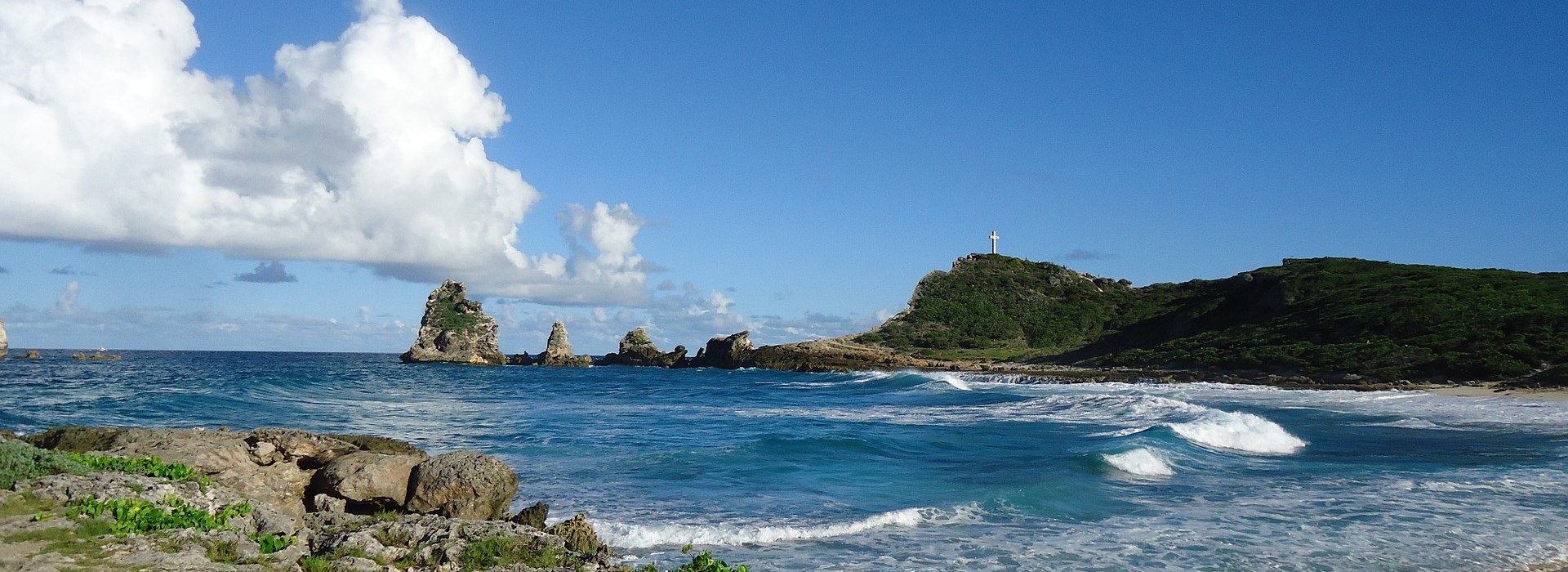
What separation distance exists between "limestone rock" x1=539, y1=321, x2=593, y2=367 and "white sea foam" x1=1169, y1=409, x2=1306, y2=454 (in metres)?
101

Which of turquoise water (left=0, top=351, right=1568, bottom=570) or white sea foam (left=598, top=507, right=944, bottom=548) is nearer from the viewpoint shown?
turquoise water (left=0, top=351, right=1568, bottom=570)

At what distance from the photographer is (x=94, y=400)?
3650cm

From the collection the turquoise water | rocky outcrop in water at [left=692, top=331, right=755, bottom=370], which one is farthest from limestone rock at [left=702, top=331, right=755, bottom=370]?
the turquoise water

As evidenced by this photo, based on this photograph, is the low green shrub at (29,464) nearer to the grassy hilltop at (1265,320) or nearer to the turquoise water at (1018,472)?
the turquoise water at (1018,472)

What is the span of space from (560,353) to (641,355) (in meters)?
11.0

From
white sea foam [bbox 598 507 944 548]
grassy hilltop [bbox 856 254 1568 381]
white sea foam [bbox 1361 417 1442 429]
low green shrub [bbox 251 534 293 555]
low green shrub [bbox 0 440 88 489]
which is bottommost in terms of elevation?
white sea foam [bbox 598 507 944 548]

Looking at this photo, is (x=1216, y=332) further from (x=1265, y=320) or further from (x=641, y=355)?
(x=641, y=355)

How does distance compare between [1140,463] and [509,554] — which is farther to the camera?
[1140,463]

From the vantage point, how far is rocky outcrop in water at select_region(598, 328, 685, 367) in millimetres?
118438

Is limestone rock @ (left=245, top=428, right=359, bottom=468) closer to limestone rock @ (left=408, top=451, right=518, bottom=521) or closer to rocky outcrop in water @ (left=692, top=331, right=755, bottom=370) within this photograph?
limestone rock @ (left=408, top=451, right=518, bottom=521)

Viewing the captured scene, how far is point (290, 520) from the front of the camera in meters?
9.68

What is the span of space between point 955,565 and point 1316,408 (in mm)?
30748

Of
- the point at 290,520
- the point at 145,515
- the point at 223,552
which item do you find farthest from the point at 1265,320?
the point at 145,515

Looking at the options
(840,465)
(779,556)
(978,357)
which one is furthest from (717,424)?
(978,357)
